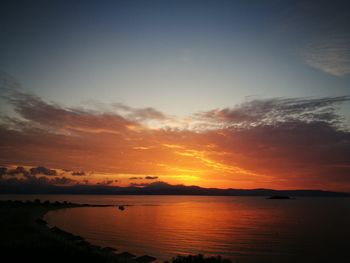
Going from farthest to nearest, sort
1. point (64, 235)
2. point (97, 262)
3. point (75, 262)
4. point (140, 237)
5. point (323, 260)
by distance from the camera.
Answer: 1. point (140, 237)
2. point (64, 235)
3. point (323, 260)
4. point (97, 262)
5. point (75, 262)

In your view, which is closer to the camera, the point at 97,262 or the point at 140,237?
the point at 97,262

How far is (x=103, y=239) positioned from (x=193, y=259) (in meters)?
32.0

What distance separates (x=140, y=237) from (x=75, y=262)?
3633cm

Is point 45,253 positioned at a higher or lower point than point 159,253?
higher

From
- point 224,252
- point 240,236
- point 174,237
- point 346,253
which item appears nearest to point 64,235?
point 174,237

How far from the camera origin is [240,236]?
62625 millimetres

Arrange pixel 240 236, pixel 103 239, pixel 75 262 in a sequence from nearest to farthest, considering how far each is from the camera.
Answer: pixel 75 262, pixel 103 239, pixel 240 236

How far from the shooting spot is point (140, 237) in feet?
193

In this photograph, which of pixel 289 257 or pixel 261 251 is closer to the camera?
pixel 289 257

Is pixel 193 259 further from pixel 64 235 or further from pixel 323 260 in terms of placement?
pixel 64 235

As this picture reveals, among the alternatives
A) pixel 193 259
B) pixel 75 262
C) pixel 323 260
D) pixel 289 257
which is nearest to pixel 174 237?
pixel 289 257

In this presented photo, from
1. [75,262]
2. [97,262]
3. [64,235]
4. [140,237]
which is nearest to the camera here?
[75,262]

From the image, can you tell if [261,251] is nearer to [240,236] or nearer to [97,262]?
[240,236]

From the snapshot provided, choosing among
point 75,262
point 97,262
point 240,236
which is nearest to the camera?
point 75,262
